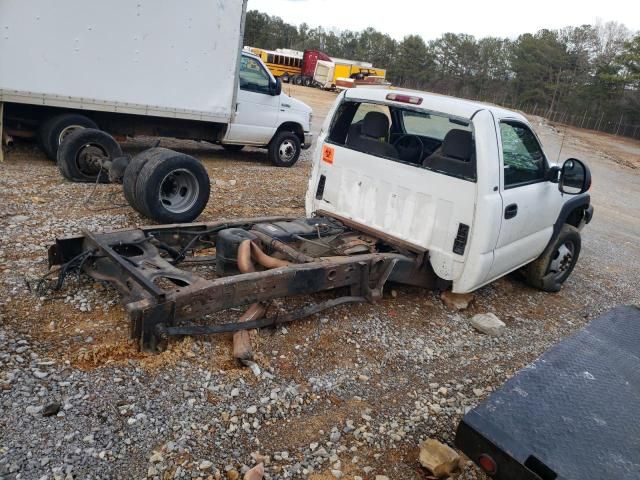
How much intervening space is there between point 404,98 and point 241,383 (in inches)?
113

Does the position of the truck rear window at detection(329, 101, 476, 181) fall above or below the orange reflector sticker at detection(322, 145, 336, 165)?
above

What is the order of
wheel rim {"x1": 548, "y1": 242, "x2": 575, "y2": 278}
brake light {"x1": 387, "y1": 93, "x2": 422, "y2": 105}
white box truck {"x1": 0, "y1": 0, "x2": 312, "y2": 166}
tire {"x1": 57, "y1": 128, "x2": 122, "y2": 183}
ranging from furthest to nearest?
white box truck {"x1": 0, "y1": 0, "x2": 312, "y2": 166}, tire {"x1": 57, "y1": 128, "x2": 122, "y2": 183}, wheel rim {"x1": 548, "y1": 242, "x2": 575, "y2": 278}, brake light {"x1": 387, "y1": 93, "x2": 422, "y2": 105}

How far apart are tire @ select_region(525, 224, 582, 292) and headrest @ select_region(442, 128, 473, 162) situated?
2.03m

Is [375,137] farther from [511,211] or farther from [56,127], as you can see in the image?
[56,127]

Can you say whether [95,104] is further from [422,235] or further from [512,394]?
[512,394]

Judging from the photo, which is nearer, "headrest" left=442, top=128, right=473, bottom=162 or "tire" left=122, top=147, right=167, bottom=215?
"headrest" left=442, top=128, right=473, bottom=162

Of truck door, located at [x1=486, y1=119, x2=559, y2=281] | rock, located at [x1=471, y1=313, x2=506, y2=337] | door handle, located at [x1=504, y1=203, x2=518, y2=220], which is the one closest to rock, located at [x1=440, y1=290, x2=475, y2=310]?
rock, located at [x1=471, y1=313, x2=506, y2=337]

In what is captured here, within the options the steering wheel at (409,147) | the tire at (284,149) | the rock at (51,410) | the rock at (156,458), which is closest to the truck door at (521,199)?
the steering wheel at (409,147)

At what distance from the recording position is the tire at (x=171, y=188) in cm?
538

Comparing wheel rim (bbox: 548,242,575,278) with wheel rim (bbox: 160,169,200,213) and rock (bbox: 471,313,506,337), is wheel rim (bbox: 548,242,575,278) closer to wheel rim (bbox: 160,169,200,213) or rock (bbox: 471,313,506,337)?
rock (bbox: 471,313,506,337)

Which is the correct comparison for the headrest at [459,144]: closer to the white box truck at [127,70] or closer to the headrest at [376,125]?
the headrest at [376,125]

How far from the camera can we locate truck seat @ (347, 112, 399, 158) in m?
4.91

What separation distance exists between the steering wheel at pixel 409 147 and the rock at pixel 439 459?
3043mm

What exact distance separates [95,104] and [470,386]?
7.26 meters
